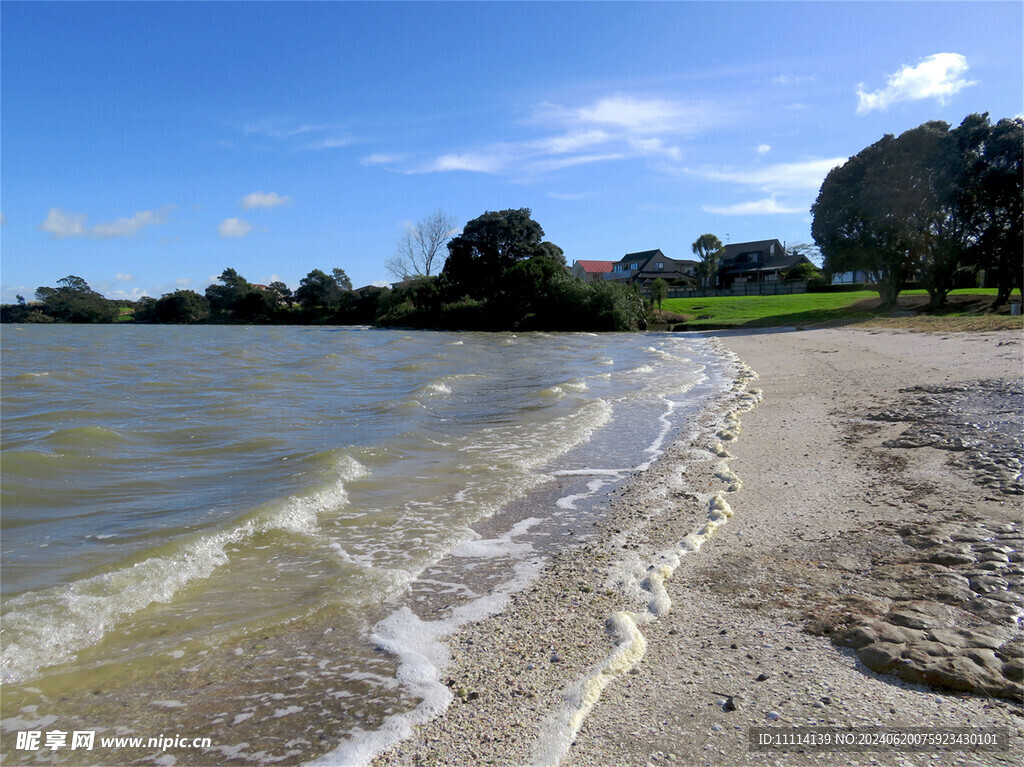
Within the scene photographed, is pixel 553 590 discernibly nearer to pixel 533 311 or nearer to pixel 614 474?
pixel 614 474

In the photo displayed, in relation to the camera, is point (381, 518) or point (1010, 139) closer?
point (381, 518)

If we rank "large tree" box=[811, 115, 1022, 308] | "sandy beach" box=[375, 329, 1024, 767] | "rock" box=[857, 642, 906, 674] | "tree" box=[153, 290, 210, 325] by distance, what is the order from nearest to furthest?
1. "sandy beach" box=[375, 329, 1024, 767]
2. "rock" box=[857, 642, 906, 674]
3. "large tree" box=[811, 115, 1022, 308]
4. "tree" box=[153, 290, 210, 325]

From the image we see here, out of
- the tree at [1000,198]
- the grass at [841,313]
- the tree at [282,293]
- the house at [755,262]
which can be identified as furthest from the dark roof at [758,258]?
the tree at [282,293]

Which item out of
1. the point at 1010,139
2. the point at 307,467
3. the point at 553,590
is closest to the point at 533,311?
the point at 1010,139

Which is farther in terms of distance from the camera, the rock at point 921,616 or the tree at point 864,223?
the tree at point 864,223

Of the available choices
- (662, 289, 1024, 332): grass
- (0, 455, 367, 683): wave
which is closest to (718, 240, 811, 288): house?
(662, 289, 1024, 332): grass

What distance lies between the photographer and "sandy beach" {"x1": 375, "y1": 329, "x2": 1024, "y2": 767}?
2.46 meters

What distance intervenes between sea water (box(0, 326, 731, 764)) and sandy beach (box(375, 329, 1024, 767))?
0.39 meters

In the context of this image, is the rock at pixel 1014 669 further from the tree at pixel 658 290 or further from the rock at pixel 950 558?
the tree at pixel 658 290

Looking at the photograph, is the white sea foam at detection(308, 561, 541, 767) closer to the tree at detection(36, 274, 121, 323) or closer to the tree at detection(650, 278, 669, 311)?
the tree at detection(650, 278, 669, 311)

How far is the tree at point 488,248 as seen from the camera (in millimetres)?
56344

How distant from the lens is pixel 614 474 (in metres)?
7.06

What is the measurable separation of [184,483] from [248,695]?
15.1 feet

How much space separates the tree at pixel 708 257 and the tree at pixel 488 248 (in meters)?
25.0
